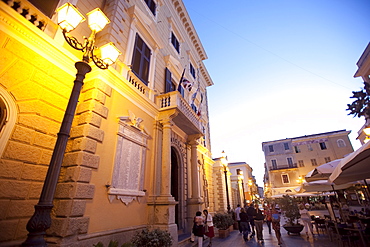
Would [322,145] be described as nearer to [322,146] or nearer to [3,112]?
[322,146]

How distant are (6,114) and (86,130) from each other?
1682 mm

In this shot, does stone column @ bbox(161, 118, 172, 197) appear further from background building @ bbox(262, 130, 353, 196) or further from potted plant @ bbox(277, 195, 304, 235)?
background building @ bbox(262, 130, 353, 196)

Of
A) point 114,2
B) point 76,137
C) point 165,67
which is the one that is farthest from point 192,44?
point 76,137

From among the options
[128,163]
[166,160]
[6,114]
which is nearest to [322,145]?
[166,160]

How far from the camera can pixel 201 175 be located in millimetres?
13281

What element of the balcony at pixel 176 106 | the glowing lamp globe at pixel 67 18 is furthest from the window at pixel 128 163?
the glowing lamp globe at pixel 67 18

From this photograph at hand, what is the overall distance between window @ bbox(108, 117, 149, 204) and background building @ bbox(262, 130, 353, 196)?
38026mm

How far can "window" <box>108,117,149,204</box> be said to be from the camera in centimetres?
590

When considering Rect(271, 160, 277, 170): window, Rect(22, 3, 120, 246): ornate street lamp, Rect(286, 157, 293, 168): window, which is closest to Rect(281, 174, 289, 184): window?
Rect(271, 160, 277, 170): window

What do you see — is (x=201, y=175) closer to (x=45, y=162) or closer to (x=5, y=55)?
(x=45, y=162)

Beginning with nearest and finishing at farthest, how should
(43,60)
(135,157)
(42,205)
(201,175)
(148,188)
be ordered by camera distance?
(42,205)
(43,60)
(135,157)
(148,188)
(201,175)

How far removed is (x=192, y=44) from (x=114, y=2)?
1062cm

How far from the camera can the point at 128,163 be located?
21.2ft

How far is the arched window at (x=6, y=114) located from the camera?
4.02 meters
